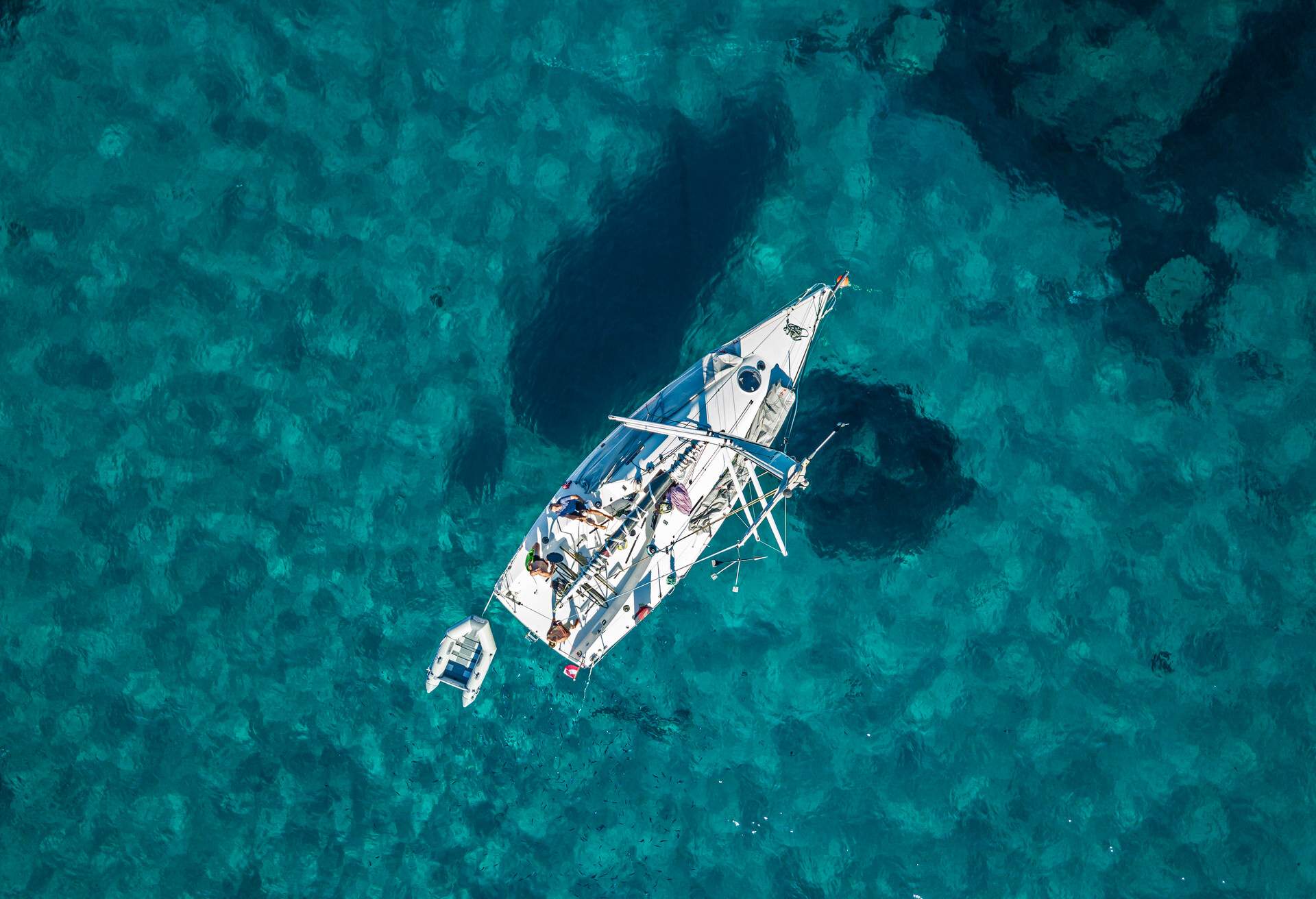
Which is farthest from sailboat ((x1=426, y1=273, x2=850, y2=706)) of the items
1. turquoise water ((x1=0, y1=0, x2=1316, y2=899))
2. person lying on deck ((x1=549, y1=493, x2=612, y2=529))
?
turquoise water ((x1=0, y1=0, x2=1316, y2=899))

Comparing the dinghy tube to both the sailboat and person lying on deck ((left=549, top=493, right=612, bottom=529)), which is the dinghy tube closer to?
the sailboat

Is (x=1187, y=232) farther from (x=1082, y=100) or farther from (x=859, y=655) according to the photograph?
(x=859, y=655)

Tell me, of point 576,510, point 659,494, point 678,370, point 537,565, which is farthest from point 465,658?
point 678,370

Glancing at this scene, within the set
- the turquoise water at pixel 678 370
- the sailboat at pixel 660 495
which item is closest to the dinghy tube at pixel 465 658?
the sailboat at pixel 660 495

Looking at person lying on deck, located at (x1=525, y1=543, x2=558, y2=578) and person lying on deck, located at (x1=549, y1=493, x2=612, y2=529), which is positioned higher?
person lying on deck, located at (x1=549, y1=493, x2=612, y2=529)

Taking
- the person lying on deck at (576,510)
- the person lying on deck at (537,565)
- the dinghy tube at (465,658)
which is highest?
the person lying on deck at (576,510)

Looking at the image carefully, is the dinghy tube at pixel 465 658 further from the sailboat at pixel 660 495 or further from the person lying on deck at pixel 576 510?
the person lying on deck at pixel 576 510
